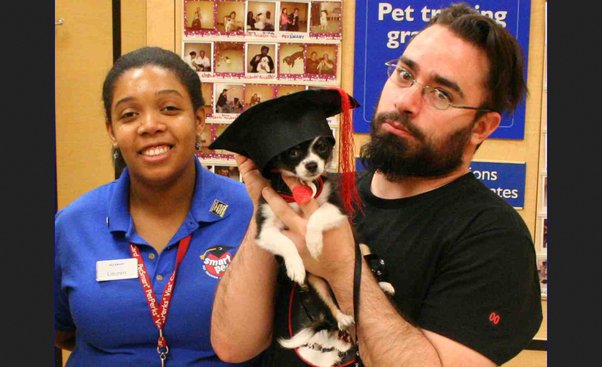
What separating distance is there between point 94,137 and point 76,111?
15 cm

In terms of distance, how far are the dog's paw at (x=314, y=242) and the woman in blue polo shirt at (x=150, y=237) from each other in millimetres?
377

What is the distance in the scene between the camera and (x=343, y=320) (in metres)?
1.36

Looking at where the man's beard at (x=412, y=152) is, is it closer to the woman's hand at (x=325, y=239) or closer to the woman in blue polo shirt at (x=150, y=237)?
the woman's hand at (x=325, y=239)

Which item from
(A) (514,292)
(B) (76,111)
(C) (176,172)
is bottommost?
(A) (514,292)

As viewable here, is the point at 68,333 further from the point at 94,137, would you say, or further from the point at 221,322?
the point at 94,137

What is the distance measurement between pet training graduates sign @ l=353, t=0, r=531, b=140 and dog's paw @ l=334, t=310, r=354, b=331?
3.72 feet

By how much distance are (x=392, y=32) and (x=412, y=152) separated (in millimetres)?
1017

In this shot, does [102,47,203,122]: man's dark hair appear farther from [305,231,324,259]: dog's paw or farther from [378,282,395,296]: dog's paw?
[378,282,395,296]: dog's paw

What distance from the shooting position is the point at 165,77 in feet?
5.39

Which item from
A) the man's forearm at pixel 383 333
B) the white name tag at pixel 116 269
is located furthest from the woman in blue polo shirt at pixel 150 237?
the man's forearm at pixel 383 333

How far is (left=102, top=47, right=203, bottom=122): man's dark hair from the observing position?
167cm

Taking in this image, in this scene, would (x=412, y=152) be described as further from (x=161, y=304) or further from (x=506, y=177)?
(x=506, y=177)

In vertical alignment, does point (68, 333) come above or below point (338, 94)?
below

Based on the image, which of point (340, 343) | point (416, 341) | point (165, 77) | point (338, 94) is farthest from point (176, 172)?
point (416, 341)
